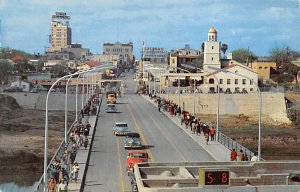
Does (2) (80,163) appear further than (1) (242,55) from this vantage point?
No

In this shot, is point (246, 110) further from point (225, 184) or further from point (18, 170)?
point (225, 184)

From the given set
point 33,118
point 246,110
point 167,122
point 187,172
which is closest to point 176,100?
point 246,110

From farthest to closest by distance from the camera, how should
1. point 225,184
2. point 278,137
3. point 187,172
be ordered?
point 278,137 < point 187,172 < point 225,184

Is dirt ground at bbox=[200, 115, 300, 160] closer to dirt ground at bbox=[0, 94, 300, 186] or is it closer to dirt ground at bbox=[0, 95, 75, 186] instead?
dirt ground at bbox=[0, 94, 300, 186]

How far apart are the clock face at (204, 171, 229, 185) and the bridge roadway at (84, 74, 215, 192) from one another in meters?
14.9

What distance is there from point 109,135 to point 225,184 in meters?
37.0

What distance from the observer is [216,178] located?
1242 cm

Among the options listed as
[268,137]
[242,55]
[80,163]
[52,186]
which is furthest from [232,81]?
[52,186]

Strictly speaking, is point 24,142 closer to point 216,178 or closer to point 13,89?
point 216,178

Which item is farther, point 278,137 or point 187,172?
point 278,137

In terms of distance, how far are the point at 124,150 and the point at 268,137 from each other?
37.4m

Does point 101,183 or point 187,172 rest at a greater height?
point 187,172

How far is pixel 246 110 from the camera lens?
326ft

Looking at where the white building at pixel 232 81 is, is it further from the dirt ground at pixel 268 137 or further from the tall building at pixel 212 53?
the dirt ground at pixel 268 137
